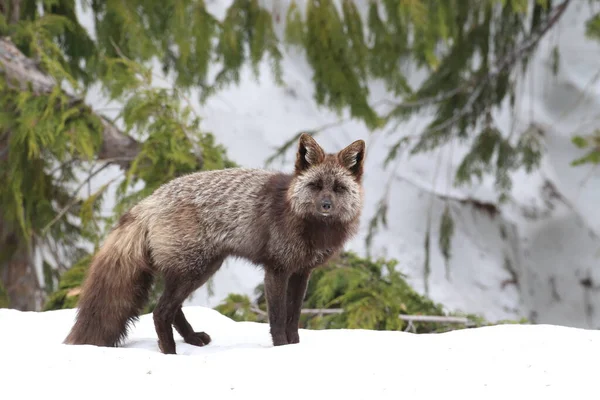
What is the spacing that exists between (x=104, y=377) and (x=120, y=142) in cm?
437

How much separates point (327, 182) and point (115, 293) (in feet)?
4.75

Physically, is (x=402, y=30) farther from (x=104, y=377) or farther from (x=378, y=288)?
(x=104, y=377)

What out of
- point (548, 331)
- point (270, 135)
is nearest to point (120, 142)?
point (548, 331)

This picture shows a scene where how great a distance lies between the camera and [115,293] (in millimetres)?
4508

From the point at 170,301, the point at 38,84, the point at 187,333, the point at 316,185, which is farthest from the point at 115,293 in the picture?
the point at 38,84

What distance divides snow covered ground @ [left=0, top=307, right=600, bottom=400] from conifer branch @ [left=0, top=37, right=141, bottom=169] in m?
3.29

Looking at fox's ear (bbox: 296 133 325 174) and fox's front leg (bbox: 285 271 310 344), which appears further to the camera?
fox's front leg (bbox: 285 271 310 344)

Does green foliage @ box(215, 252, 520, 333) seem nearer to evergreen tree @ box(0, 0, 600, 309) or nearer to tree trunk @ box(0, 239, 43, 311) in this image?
evergreen tree @ box(0, 0, 600, 309)

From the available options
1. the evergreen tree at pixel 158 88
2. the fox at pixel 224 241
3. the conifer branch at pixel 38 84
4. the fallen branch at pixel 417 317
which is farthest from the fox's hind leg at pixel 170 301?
the conifer branch at pixel 38 84

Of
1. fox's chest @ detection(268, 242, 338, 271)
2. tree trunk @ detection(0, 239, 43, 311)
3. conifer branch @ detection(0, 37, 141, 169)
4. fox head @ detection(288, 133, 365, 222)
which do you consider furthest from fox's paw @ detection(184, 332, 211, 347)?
tree trunk @ detection(0, 239, 43, 311)

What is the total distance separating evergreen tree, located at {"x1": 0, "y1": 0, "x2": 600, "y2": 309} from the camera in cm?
694

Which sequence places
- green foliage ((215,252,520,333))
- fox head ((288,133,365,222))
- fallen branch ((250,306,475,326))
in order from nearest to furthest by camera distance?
fox head ((288,133,365,222))
green foliage ((215,252,520,333))
fallen branch ((250,306,475,326))

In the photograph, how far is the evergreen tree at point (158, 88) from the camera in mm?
6938

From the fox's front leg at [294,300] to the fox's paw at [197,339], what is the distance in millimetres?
557
